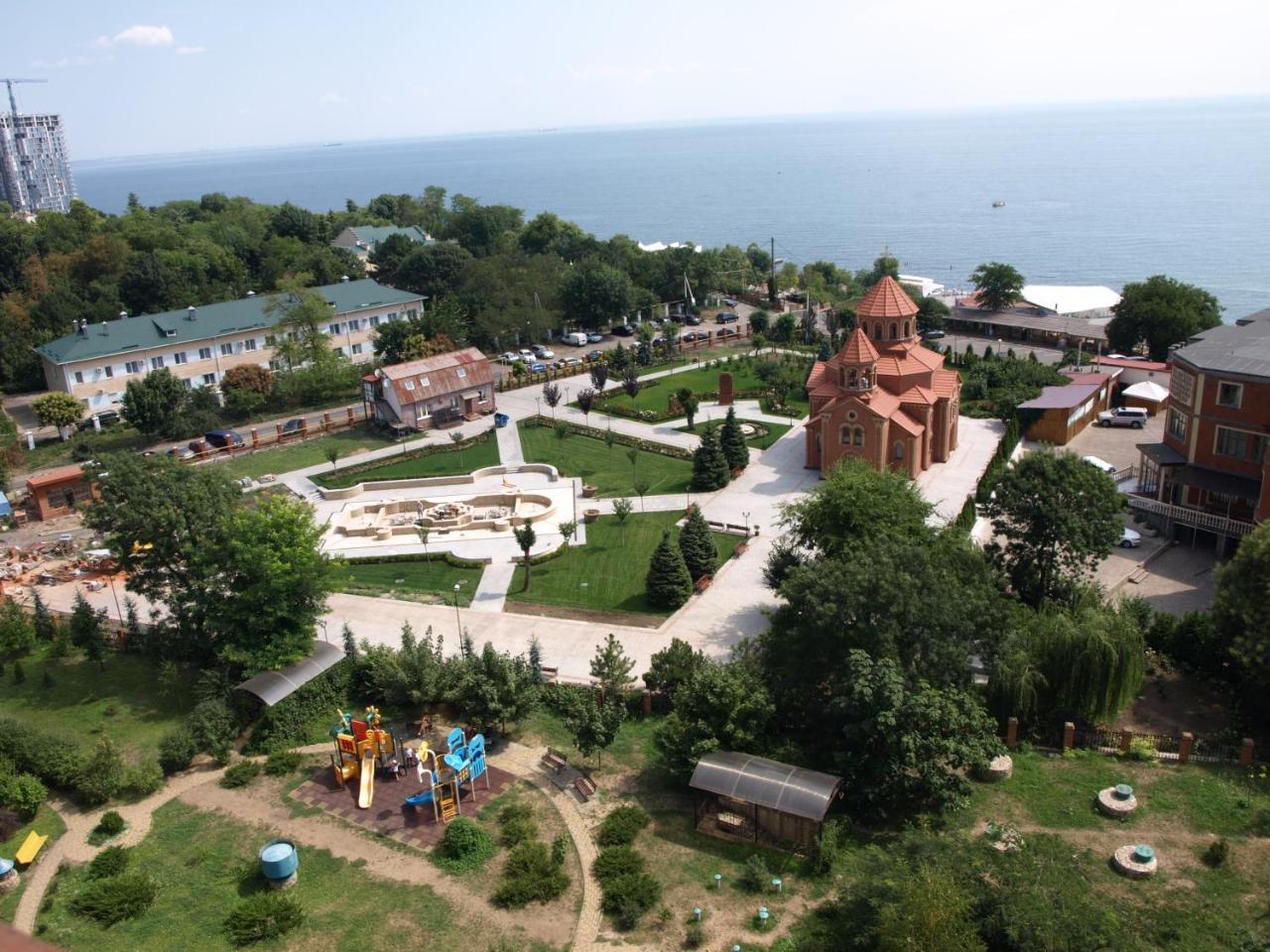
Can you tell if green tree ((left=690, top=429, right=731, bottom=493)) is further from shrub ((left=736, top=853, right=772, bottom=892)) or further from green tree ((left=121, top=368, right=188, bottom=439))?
green tree ((left=121, top=368, right=188, bottom=439))

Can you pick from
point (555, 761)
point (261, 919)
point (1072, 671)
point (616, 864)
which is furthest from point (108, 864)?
point (1072, 671)

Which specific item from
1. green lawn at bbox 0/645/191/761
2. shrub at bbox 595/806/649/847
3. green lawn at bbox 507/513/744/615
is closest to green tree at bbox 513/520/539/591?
green lawn at bbox 507/513/744/615

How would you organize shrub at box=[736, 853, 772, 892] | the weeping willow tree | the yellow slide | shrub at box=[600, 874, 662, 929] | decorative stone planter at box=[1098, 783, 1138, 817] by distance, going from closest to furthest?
shrub at box=[600, 874, 662, 929]
shrub at box=[736, 853, 772, 892]
decorative stone planter at box=[1098, 783, 1138, 817]
the yellow slide
the weeping willow tree

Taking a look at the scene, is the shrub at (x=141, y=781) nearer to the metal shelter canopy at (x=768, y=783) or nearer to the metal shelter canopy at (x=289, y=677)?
the metal shelter canopy at (x=289, y=677)

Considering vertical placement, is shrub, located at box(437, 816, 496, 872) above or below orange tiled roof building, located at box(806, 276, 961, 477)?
below

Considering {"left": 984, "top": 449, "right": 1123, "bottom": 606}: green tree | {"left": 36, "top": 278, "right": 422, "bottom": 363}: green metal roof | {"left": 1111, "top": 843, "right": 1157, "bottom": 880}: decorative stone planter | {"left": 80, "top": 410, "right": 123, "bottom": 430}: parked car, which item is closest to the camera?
{"left": 1111, "top": 843, "right": 1157, "bottom": 880}: decorative stone planter

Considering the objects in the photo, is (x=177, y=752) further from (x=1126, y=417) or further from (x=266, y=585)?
(x=1126, y=417)

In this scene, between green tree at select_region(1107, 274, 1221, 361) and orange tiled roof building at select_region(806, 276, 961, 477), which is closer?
orange tiled roof building at select_region(806, 276, 961, 477)

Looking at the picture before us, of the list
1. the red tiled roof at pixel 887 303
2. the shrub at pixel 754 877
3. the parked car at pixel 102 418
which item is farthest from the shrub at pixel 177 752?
the parked car at pixel 102 418
